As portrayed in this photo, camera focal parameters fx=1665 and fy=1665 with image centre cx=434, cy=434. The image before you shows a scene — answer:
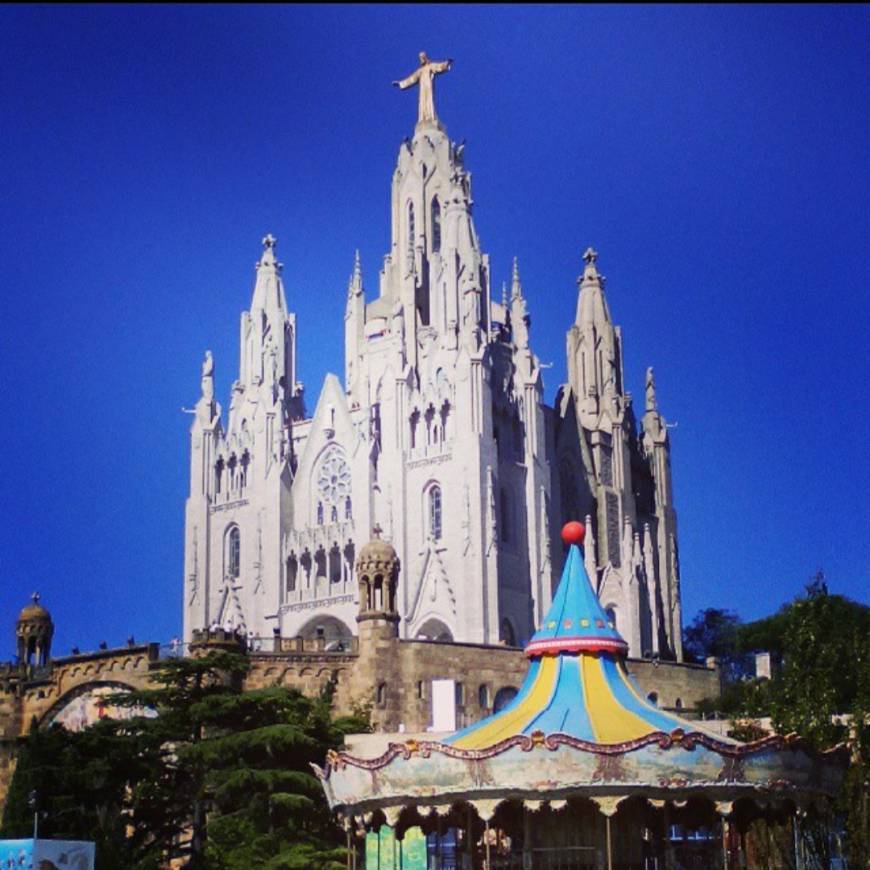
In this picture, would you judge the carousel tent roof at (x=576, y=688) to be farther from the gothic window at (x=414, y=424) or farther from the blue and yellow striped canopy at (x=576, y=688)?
the gothic window at (x=414, y=424)

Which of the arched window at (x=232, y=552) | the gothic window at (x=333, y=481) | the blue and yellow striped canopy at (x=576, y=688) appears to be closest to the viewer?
the blue and yellow striped canopy at (x=576, y=688)

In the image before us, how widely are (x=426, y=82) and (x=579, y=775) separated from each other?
176 feet

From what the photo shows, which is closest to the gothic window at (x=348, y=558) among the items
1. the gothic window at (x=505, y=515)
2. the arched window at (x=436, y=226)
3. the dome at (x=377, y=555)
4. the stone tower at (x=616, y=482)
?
the gothic window at (x=505, y=515)

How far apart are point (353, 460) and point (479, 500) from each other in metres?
6.65

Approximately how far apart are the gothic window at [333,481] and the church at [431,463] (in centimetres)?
9

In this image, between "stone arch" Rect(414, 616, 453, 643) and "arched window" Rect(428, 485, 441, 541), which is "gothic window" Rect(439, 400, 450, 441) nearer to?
"arched window" Rect(428, 485, 441, 541)

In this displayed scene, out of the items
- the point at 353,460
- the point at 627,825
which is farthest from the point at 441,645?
the point at 627,825

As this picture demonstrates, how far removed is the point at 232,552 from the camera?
72.7m

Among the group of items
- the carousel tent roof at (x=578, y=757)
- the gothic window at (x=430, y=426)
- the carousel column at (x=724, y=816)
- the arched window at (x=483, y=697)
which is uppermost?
the gothic window at (x=430, y=426)

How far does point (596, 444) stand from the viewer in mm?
75312

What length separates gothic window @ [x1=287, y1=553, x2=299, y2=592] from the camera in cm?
7031

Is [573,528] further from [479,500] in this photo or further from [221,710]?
[479,500]

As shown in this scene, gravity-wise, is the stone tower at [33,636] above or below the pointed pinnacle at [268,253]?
below

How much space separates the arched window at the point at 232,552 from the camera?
72312mm
